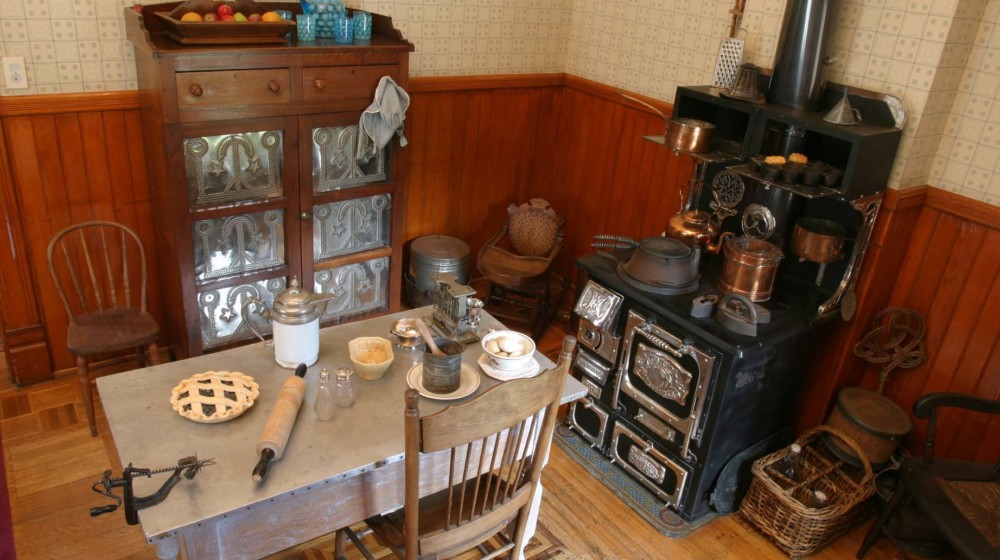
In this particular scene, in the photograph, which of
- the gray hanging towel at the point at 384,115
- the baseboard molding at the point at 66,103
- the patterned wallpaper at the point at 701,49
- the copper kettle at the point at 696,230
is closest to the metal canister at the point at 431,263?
the gray hanging towel at the point at 384,115

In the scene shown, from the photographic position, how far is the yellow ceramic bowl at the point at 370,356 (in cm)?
203

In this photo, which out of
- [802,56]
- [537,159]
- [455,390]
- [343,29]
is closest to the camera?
[455,390]

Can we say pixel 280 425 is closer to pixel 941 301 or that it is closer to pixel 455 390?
pixel 455 390

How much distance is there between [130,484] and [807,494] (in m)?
2.22

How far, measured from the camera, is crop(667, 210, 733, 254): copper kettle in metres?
2.88

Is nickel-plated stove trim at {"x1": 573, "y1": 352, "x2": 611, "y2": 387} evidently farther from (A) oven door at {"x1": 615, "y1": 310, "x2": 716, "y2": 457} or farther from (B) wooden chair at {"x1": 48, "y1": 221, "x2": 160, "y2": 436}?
(B) wooden chair at {"x1": 48, "y1": 221, "x2": 160, "y2": 436}

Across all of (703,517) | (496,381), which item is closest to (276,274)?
(496,381)

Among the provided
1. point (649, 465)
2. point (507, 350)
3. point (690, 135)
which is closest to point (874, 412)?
point (649, 465)

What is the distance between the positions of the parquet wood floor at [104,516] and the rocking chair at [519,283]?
924mm

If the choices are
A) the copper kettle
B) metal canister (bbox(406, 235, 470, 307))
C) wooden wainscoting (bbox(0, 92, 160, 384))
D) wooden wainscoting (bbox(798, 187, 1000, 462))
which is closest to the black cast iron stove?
the copper kettle

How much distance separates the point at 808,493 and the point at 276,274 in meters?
2.27

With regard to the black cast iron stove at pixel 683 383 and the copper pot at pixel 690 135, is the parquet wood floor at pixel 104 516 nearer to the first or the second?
the black cast iron stove at pixel 683 383

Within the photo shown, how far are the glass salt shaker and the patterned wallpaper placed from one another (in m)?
1.79

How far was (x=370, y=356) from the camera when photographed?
6.92 ft
